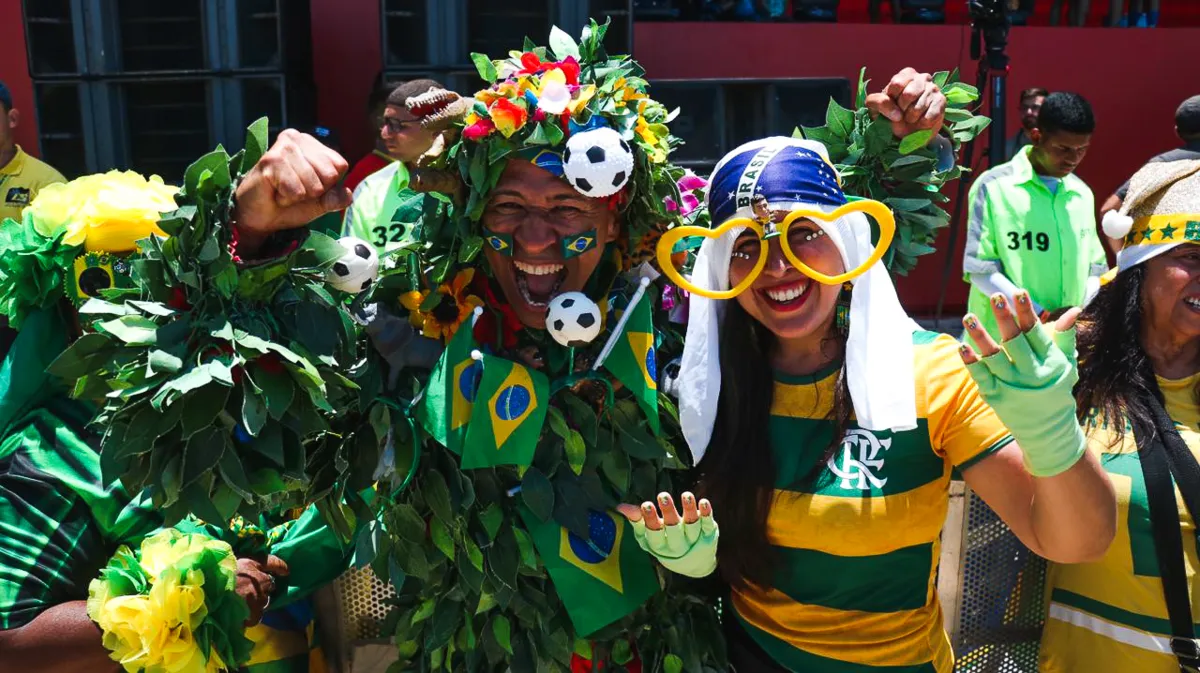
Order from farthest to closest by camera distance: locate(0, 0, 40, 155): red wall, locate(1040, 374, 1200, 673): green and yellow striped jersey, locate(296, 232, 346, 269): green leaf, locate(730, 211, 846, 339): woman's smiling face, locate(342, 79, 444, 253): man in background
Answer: locate(0, 0, 40, 155): red wall < locate(342, 79, 444, 253): man in background < locate(1040, 374, 1200, 673): green and yellow striped jersey < locate(730, 211, 846, 339): woman's smiling face < locate(296, 232, 346, 269): green leaf

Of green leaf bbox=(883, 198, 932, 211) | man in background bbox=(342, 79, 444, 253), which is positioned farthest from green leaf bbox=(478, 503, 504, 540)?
man in background bbox=(342, 79, 444, 253)

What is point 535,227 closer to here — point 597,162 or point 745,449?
point 597,162

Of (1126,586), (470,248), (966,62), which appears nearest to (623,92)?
(470,248)

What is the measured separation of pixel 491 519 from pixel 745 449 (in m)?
0.50

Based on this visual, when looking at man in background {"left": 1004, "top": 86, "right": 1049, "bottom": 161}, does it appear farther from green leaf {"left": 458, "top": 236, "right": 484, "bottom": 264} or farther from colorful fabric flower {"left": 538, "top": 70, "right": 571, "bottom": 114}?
green leaf {"left": 458, "top": 236, "right": 484, "bottom": 264}

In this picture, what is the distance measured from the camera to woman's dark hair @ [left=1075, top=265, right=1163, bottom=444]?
8.39 feet

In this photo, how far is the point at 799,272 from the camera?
7.23 feet

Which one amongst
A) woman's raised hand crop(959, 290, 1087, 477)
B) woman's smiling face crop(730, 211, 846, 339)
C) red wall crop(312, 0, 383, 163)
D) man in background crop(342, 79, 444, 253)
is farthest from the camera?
red wall crop(312, 0, 383, 163)

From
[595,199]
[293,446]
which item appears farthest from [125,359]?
[595,199]

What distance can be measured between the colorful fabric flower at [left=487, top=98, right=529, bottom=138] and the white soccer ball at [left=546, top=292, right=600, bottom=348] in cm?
33

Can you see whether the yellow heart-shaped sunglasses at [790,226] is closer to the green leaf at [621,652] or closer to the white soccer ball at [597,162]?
the white soccer ball at [597,162]

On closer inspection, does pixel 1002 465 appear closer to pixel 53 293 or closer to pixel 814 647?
pixel 814 647

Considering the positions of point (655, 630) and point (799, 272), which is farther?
point (655, 630)

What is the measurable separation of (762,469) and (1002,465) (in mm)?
423
